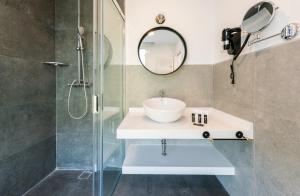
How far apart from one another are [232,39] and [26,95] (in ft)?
6.87

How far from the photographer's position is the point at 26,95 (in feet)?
6.06

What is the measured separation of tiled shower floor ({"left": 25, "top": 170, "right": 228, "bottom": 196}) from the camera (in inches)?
72.3

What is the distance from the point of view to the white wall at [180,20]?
2146 millimetres

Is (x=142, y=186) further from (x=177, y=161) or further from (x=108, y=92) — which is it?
(x=108, y=92)

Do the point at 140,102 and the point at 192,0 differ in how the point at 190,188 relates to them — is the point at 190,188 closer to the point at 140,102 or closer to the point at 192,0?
the point at 140,102

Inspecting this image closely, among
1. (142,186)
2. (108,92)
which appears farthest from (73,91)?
(142,186)

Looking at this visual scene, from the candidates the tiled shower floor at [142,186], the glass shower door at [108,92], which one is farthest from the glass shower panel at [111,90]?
the tiled shower floor at [142,186]

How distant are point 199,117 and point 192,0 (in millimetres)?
1451

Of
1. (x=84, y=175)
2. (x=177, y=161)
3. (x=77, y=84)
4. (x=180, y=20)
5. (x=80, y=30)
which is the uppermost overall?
(x=180, y=20)

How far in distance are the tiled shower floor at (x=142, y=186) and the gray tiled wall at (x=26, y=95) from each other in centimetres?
19

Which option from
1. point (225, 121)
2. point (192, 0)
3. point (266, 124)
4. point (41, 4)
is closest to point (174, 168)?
point (225, 121)

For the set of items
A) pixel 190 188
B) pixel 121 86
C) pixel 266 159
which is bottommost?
pixel 190 188

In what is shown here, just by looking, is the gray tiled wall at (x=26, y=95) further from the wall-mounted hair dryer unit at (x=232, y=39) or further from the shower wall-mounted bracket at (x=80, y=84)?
the wall-mounted hair dryer unit at (x=232, y=39)

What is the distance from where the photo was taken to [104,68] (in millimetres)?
1523
